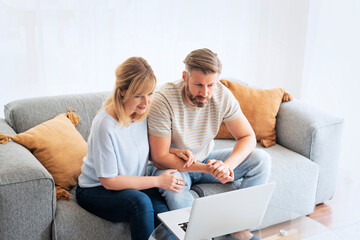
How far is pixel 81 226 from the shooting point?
1.82m

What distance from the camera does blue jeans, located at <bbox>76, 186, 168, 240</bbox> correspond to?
1724mm

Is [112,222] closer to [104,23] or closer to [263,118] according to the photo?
[263,118]

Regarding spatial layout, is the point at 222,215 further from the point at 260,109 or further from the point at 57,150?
the point at 260,109

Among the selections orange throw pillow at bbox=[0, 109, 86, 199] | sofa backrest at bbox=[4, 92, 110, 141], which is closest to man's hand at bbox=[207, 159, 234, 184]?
orange throw pillow at bbox=[0, 109, 86, 199]

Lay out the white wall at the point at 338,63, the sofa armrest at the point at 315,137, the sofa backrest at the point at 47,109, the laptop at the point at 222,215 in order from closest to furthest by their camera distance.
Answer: the laptop at the point at 222,215 < the sofa backrest at the point at 47,109 < the sofa armrest at the point at 315,137 < the white wall at the point at 338,63

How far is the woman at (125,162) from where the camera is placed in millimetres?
1721

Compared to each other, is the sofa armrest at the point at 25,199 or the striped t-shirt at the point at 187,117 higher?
the striped t-shirt at the point at 187,117

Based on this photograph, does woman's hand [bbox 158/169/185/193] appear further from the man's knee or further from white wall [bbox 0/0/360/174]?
white wall [bbox 0/0/360/174]

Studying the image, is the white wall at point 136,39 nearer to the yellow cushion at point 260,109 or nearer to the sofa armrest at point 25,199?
the yellow cushion at point 260,109

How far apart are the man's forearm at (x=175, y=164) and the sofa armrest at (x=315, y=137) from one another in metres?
0.82

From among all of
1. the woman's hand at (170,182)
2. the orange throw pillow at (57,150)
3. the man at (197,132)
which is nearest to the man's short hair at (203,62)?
the man at (197,132)

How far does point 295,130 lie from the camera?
252 cm

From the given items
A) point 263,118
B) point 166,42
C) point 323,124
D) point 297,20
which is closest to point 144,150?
point 263,118

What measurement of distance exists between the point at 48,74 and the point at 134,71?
3.93ft
